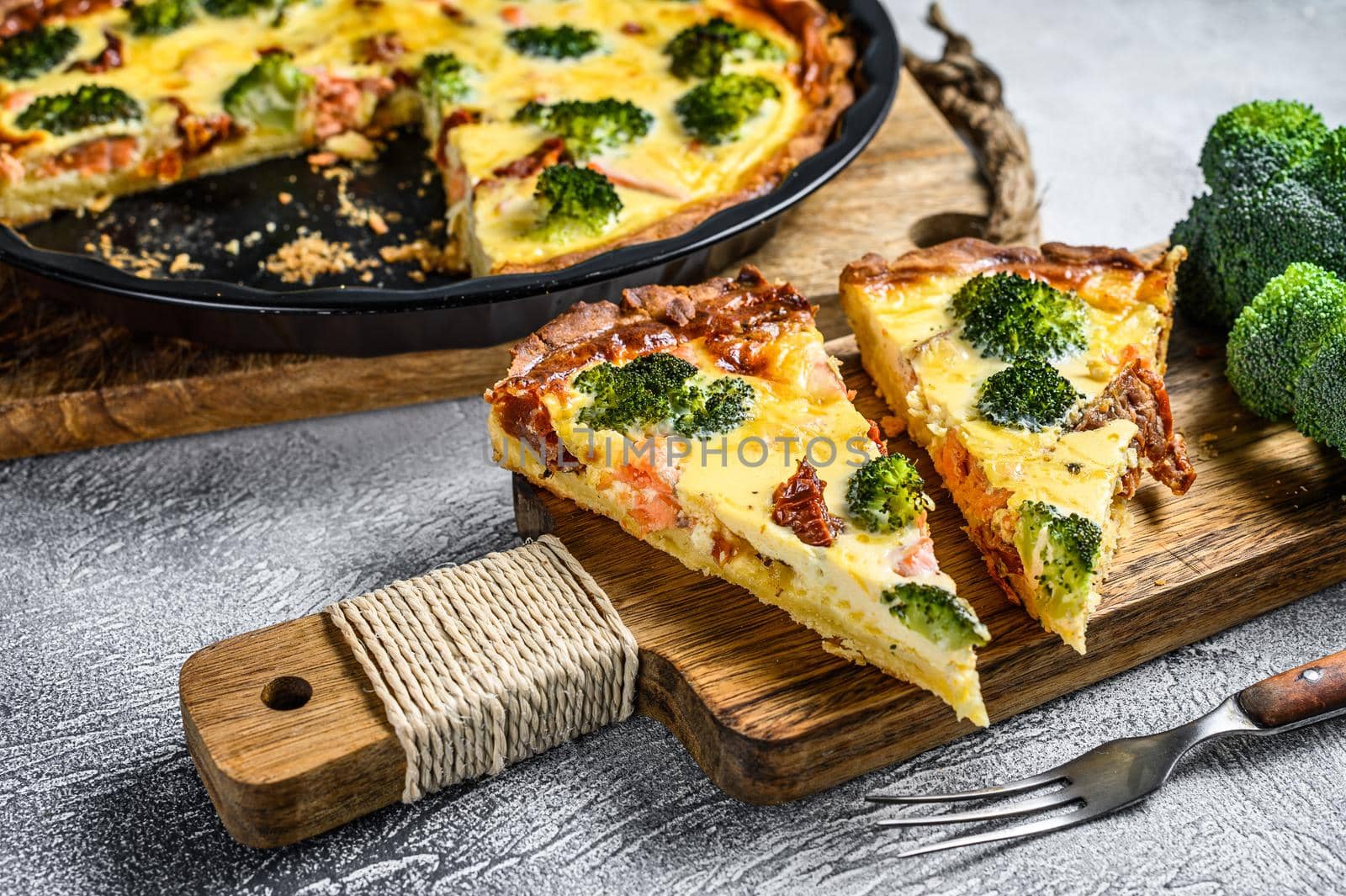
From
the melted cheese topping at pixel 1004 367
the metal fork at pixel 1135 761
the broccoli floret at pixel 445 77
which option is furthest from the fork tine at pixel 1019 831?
the broccoli floret at pixel 445 77

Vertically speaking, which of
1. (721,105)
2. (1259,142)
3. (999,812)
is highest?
(1259,142)

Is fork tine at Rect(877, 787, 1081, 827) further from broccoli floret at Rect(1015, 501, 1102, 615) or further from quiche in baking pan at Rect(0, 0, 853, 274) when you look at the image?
quiche in baking pan at Rect(0, 0, 853, 274)

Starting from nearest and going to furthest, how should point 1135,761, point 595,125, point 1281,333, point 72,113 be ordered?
1. point 1135,761
2. point 1281,333
3. point 595,125
4. point 72,113

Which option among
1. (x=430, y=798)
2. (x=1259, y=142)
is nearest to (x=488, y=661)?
(x=430, y=798)

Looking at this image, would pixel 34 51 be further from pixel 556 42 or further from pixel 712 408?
pixel 712 408

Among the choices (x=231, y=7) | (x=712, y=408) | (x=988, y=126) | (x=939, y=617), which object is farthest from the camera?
(x=231, y=7)

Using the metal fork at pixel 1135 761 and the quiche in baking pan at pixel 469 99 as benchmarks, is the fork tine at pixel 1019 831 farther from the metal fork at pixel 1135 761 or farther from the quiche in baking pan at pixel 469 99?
the quiche in baking pan at pixel 469 99

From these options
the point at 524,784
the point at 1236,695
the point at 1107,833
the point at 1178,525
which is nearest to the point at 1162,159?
the point at 1178,525
